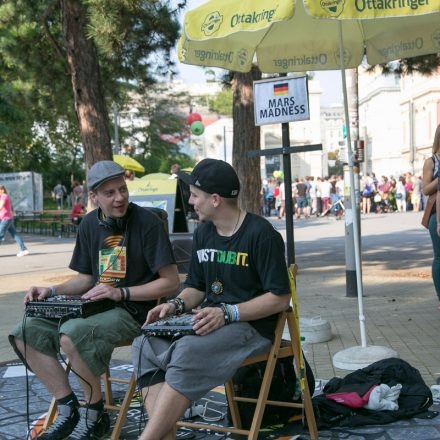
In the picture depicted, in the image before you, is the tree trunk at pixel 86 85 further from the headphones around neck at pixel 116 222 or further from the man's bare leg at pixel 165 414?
the man's bare leg at pixel 165 414

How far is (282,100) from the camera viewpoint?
6324 millimetres

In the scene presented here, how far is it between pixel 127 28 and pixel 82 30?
4.79ft

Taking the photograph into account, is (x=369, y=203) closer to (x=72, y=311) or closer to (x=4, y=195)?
(x=4, y=195)

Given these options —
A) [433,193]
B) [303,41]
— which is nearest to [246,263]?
[303,41]

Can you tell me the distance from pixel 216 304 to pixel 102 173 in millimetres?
1064

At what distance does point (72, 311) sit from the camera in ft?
14.5

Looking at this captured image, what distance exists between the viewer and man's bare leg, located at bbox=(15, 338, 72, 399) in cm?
448

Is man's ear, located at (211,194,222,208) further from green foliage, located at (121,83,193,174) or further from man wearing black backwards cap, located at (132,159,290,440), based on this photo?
green foliage, located at (121,83,193,174)

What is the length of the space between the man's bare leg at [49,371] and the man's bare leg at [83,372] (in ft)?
0.40

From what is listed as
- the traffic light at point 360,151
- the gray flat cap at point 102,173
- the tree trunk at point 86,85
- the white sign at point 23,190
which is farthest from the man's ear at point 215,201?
the white sign at point 23,190

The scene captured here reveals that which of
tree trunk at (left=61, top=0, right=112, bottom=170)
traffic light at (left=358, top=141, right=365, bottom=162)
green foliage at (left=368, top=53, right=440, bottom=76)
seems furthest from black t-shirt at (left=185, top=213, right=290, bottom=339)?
green foliage at (left=368, top=53, right=440, bottom=76)

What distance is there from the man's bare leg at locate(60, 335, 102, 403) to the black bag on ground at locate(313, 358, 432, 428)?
1.27m

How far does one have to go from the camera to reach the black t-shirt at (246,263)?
402 centimetres

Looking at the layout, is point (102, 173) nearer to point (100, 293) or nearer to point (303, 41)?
point (100, 293)
